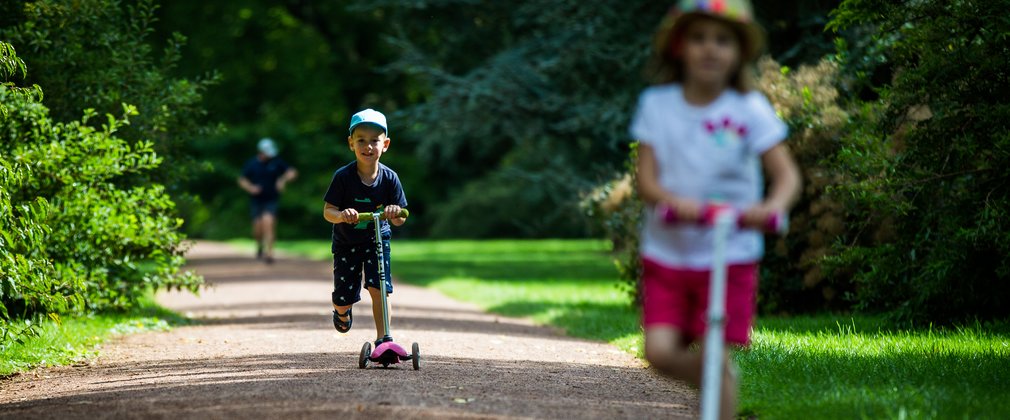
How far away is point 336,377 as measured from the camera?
7.43 m

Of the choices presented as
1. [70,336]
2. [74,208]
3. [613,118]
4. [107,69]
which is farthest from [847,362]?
[613,118]

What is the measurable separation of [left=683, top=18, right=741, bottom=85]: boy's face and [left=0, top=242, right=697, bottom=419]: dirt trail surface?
2155mm

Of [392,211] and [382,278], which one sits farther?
[382,278]

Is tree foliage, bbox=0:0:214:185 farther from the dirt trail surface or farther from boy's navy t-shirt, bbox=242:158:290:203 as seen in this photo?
boy's navy t-shirt, bbox=242:158:290:203

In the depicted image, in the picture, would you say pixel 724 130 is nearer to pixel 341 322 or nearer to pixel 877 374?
pixel 877 374

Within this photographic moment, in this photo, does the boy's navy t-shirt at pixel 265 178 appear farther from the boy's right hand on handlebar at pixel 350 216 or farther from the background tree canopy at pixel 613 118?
the boy's right hand on handlebar at pixel 350 216

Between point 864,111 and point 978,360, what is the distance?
3.37 m

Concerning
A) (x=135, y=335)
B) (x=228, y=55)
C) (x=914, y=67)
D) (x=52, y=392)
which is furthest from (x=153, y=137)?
(x=228, y=55)

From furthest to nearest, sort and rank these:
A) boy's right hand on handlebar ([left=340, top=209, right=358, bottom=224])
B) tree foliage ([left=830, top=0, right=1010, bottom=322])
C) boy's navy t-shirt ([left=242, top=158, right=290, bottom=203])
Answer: boy's navy t-shirt ([left=242, top=158, right=290, bottom=203]) < tree foliage ([left=830, top=0, right=1010, bottom=322]) < boy's right hand on handlebar ([left=340, top=209, right=358, bottom=224])

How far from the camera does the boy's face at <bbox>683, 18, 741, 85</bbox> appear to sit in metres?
4.70

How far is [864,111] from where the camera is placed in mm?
10469

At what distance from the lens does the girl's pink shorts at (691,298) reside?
4777mm

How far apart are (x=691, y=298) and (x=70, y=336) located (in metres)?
6.33

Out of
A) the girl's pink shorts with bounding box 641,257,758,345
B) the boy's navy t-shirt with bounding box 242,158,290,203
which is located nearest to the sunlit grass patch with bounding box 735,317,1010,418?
the girl's pink shorts with bounding box 641,257,758,345
